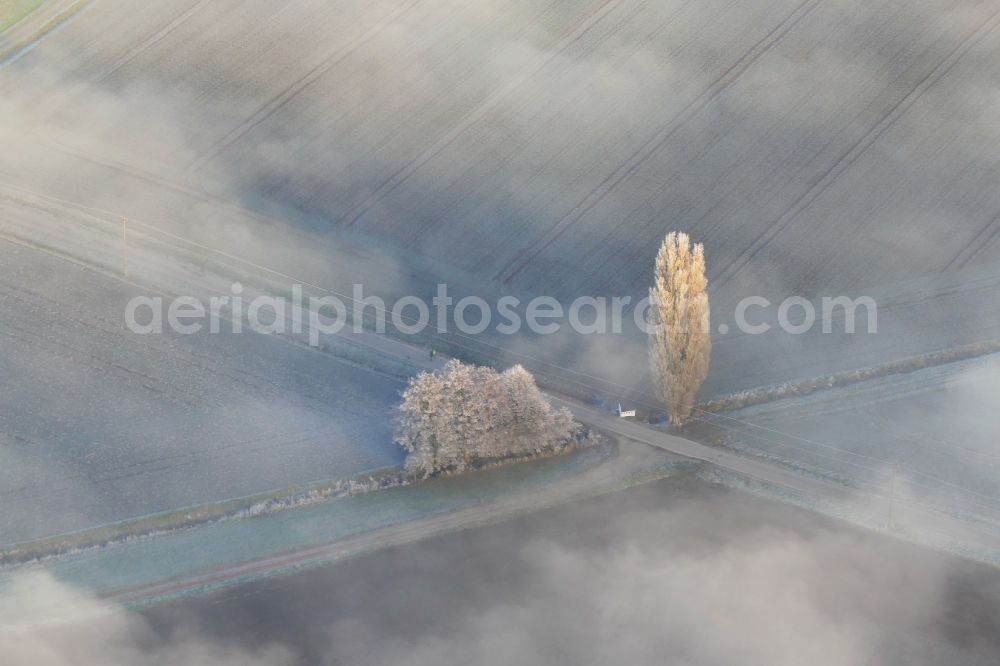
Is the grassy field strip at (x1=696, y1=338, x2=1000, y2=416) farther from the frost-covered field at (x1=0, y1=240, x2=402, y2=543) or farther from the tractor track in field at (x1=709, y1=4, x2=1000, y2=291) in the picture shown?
the frost-covered field at (x1=0, y1=240, x2=402, y2=543)

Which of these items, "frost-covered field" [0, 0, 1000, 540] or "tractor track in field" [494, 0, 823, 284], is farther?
"tractor track in field" [494, 0, 823, 284]

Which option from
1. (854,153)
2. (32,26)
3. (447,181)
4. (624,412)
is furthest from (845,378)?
(32,26)

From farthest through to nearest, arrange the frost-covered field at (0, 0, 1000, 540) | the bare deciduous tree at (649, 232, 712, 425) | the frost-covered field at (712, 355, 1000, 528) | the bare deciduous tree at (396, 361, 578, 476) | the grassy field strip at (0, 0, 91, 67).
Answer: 1. the grassy field strip at (0, 0, 91, 67)
2. the frost-covered field at (0, 0, 1000, 540)
3. the bare deciduous tree at (649, 232, 712, 425)
4. the frost-covered field at (712, 355, 1000, 528)
5. the bare deciduous tree at (396, 361, 578, 476)

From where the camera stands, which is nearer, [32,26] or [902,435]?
[902,435]

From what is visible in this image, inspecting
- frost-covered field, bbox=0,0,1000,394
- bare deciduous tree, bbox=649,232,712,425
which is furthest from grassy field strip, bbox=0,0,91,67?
bare deciduous tree, bbox=649,232,712,425

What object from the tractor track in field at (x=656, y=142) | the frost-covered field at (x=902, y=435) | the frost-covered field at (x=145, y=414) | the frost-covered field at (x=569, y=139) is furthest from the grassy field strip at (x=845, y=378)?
the frost-covered field at (x=145, y=414)

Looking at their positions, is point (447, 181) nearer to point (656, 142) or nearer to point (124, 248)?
point (656, 142)
